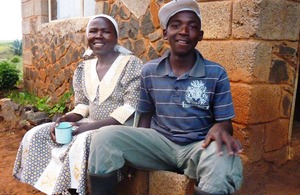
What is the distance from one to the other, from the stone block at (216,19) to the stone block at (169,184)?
1.14 m

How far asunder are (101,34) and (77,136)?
868 millimetres

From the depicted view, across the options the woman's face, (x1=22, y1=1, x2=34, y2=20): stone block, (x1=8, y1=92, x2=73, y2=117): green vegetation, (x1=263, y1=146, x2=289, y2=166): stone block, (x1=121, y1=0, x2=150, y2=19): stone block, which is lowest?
(x1=8, y1=92, x2=73, y2=117): green vegetation

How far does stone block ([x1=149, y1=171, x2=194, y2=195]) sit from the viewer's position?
211cm

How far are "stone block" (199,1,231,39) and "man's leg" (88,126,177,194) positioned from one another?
37.8 inches

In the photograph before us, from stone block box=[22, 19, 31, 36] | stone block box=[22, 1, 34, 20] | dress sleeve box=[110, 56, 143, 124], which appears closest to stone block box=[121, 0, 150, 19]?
dress sleeve box=[110, 56, 143, 124]

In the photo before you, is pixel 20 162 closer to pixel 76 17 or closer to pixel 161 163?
pixel 161 163

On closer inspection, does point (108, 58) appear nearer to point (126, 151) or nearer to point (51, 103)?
point (126, 151)

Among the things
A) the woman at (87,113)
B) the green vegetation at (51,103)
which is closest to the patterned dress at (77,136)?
the woman at (87,113)

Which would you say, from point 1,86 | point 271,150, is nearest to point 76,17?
point 1,86

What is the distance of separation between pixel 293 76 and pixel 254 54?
21.7 inches

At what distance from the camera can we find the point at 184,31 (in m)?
2.13

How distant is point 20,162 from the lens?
2.74m

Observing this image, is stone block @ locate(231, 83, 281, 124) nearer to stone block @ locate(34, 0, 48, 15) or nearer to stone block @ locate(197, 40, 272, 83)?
stone block @ locate(197, 40, 272, 83)

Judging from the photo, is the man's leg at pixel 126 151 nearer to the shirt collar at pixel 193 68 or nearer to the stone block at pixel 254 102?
the shirt collar at pixel 193 68
